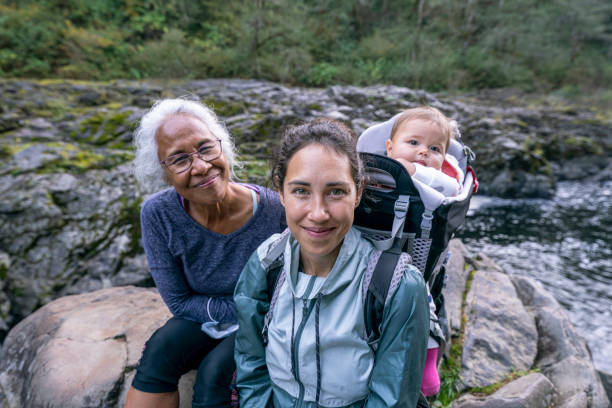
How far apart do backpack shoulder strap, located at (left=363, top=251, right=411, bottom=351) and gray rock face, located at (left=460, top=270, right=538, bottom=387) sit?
148 cm

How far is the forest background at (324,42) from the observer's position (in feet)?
37.7

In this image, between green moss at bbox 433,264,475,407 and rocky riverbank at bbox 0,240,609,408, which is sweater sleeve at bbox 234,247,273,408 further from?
green moss at bbox 433,264,475,407

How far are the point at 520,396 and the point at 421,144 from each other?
1703 millimetres

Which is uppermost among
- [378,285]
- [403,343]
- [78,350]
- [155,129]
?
[155,129]

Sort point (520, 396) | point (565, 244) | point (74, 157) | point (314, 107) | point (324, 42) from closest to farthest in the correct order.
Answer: point (520, 396) → point (74, 157) → point (565, 244) → point (314, 107) → point (324, 42)

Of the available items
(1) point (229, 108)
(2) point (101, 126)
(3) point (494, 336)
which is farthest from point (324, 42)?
(3) point (494, 336)

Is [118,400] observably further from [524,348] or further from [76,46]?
[76,46]

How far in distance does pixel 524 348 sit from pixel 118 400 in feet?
9.41

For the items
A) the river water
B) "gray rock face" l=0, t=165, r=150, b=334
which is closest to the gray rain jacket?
"gray rock face" l=0, t=165, r=150, b=334

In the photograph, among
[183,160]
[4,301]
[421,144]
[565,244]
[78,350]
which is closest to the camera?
[183,160]

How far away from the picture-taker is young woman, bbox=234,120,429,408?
114 centimetres

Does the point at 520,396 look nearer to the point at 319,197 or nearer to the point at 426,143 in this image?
the point at 426,143

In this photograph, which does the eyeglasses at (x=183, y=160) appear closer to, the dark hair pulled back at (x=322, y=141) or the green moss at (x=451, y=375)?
the dark hair pulled back at (x=322, y=141)

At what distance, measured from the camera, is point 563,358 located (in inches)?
96.2
